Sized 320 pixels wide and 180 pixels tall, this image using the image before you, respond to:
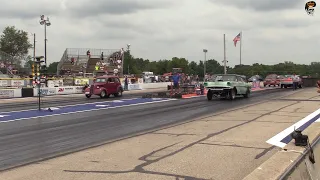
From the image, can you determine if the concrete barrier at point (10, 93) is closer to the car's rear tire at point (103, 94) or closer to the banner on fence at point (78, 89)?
the banner on fence at point (78, 89)

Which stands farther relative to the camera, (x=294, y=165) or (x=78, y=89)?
(x=78, y=89)

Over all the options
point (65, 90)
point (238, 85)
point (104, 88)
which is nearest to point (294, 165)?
point (238, 85)

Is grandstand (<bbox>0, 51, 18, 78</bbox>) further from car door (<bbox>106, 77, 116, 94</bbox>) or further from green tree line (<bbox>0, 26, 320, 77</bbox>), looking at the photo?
car door (<bbox>106, 77, 116, 94</bbox>)

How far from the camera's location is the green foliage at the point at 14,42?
108875 mm

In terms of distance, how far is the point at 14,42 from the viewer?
10975 cm

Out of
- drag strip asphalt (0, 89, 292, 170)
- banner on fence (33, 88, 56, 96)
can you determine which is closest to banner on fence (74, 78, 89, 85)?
banner on fence (33, 88, 56, 96)

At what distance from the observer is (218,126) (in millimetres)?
12273

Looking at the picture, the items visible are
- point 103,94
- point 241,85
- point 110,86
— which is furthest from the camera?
point 110,86

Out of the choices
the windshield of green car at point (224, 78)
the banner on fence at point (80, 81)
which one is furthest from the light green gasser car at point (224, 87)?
the banner on fence at point (80, 81)

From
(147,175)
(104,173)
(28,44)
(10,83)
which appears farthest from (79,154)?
(28,44)

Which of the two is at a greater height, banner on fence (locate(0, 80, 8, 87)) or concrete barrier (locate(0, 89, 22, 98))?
banner on fence (locate(0, 80, 8, 87))

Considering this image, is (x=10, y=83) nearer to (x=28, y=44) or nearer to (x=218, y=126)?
(x=218, y=126)

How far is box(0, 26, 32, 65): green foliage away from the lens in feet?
357

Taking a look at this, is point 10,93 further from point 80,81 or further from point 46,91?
point 80,81
